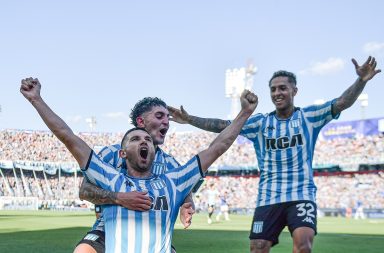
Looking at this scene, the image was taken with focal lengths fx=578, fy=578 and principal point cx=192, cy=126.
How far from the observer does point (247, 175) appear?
6294cm

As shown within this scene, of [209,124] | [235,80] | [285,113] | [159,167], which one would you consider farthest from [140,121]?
[235,80]

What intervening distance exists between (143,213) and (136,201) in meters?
0.16

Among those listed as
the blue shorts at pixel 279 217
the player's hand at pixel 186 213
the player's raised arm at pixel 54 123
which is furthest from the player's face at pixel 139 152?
the blue shorts at pixel 279 217

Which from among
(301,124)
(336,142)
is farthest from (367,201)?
(301,124)

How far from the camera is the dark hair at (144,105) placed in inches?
240

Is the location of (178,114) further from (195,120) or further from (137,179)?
(137,179)

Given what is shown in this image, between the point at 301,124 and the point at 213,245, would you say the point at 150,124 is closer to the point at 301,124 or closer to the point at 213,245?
the point at 301,124

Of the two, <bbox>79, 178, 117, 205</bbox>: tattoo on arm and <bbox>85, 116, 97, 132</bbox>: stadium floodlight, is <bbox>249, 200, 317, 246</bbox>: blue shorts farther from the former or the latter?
<bbox>85, 116, 97, 132</bbox>: stadium floodlight

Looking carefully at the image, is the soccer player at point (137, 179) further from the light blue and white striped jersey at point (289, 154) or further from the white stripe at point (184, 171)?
the light blue and white striped jersey at point (289, 154)

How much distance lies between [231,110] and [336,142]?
32.9 meters

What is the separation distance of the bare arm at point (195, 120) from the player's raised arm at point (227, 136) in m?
2.26

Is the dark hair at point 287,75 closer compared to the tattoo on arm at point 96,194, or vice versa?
the tattoo on arm at point 96,194

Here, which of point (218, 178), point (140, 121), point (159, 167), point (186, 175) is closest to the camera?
point (186, 175)

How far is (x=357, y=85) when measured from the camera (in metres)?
6.98
